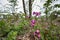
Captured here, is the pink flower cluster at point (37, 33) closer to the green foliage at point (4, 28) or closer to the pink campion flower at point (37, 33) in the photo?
the pink campion flower at point (37, 33)

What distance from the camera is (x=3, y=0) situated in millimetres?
4684

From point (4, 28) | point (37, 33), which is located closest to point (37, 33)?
point (37, 33)

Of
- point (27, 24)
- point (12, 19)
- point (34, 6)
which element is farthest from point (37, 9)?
point (27, 24)

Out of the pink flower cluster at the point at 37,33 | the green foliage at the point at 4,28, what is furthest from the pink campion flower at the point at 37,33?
the green foliage at the point at 4,28

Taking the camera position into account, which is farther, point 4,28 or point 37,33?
point 4,28

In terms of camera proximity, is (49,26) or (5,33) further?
(49,26)

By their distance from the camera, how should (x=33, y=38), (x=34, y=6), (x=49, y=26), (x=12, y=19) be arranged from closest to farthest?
(x=33, y=38) < (x=49, y=26) < (x=12, y=19) < (x=34, y=6)

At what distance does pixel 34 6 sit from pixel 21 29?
7.63 feet

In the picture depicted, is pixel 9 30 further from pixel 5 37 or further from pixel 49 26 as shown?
pixel 49 26

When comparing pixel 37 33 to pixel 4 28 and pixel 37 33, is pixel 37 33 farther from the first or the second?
pixel 4 28

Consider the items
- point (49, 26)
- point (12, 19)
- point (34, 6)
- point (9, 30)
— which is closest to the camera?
point (9, 30)

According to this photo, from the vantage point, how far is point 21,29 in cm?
229

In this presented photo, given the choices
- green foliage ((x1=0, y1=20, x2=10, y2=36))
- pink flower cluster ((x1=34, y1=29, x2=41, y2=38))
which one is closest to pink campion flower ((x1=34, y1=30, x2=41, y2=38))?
pink flower cluster ((x1=34, y1=29, x2=41, y2=38))

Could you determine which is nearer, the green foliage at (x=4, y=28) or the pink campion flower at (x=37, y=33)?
the pink campion flower at (x=37, y=33)
